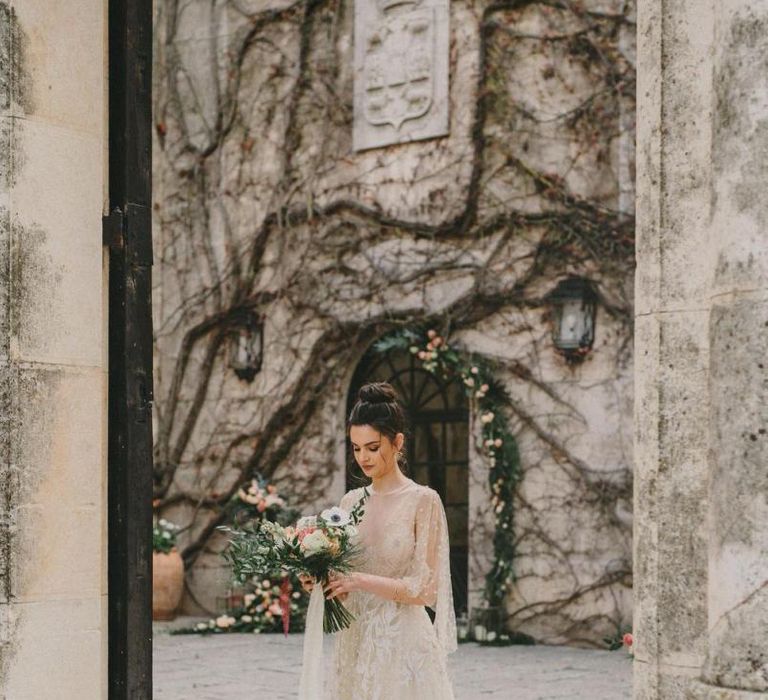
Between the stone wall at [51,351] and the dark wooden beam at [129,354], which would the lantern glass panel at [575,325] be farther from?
the stone wall at [51,351]

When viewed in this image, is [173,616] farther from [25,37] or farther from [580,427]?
[25,37]

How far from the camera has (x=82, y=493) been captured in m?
4.06

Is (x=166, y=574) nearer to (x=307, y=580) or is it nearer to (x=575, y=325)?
(x=575, y=325)

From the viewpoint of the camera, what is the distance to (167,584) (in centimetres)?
1241

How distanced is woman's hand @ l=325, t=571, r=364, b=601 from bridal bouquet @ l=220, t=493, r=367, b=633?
0.08ft

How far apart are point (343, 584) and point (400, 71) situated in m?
7.85

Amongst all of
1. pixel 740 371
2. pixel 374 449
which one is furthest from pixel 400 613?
pixel 740 371

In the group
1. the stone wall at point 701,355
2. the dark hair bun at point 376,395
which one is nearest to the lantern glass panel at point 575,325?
the dark hair bun at point 376,395

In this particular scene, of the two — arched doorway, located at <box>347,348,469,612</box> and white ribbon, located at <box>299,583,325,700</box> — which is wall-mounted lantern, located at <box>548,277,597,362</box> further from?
white ribbon, located at <box>299,583,325,700</box>

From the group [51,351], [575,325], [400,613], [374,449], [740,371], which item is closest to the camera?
[740,371]

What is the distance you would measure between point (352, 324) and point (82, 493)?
8.14 m

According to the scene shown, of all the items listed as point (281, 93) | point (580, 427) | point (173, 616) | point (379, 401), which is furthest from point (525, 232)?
point (379, 401)

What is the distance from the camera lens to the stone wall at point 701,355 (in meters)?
3.10

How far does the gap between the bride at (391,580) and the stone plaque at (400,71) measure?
7138 millimetres
